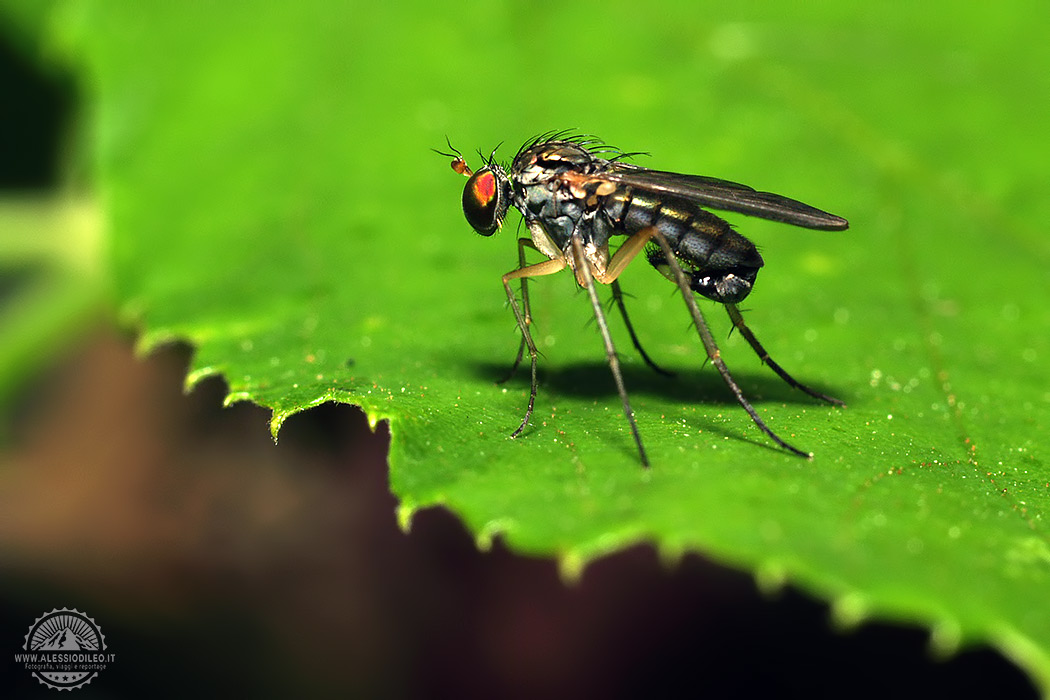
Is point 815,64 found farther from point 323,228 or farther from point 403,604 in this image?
point 403,604

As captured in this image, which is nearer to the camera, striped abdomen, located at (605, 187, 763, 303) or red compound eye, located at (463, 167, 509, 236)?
striped abdomen, located at (605, 187, 763, 303)

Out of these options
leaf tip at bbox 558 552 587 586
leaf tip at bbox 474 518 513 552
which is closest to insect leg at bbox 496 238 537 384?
leaf tip at bbox 474 518 513 552

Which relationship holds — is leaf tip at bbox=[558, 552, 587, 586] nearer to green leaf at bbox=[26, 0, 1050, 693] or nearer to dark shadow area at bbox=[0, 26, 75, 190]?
green leaf at bbox=[26, 0, 1050, 693]

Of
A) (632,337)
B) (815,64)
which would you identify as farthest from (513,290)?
(815,64)

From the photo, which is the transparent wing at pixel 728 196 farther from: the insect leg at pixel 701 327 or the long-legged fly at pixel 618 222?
the insect leg at pixel 701 327

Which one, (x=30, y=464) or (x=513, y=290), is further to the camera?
(x=30, y=464)

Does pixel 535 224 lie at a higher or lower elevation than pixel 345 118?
lower

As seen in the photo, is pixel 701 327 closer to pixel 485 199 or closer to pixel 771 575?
pixel 485 199
